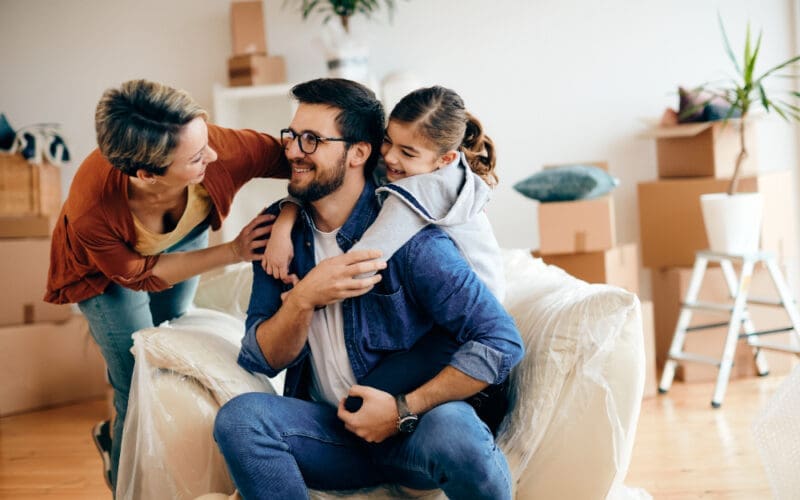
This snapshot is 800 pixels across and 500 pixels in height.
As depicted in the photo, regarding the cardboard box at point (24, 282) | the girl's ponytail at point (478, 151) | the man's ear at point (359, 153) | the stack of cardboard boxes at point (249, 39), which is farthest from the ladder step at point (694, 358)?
the cardboard box at point (24, 282)

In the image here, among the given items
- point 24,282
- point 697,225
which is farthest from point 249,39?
point 697,225

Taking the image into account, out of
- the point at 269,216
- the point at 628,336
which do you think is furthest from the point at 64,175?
the point at 628,336

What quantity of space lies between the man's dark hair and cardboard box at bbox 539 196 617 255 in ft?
5.69

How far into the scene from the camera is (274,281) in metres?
1.92

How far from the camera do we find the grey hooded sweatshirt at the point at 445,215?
1.76m

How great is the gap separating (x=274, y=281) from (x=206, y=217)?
0.46 meters

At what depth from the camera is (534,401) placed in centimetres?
177

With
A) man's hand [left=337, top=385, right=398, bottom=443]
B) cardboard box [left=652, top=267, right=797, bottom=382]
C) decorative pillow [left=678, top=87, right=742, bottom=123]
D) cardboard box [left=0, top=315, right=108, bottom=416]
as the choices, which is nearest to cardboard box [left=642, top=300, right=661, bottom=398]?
cardboard box [left=652, top=267, right=797, bottom=382]

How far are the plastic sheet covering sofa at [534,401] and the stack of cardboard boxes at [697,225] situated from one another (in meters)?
1.85

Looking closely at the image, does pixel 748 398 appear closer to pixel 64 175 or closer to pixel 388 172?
pixel 388 172

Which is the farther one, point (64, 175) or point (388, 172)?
point (64, 175)

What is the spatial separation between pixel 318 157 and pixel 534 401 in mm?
642

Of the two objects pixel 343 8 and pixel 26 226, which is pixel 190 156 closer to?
pixel 343 8

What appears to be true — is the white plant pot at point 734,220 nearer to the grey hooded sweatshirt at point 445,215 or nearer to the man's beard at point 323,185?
the grey hooded sweatshirt at point 445,215
